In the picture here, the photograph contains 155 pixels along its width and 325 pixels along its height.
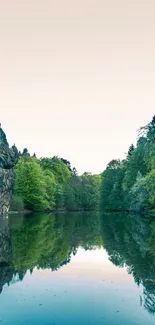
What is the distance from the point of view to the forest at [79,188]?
78.8 m

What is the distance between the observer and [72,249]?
2461 centimetres

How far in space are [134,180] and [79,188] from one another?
41600 millimetres

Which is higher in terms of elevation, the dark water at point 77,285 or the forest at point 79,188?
the forest at point 79,188

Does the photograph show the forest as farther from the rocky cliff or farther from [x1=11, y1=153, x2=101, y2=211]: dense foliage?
the rocky cliff

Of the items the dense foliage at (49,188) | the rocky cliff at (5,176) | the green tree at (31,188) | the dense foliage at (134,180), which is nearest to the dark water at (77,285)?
the dense foliage at (134,180)

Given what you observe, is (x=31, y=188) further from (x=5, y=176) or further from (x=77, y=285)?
(x=77, y=285)

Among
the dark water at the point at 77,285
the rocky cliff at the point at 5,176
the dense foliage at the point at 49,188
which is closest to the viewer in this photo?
the dark water at the point at 77,285

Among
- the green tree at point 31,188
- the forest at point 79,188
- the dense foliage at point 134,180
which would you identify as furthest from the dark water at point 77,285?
Result: the green tree at point 31,188

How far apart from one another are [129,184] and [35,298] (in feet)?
256

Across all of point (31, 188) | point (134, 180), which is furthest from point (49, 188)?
point (134, 180)

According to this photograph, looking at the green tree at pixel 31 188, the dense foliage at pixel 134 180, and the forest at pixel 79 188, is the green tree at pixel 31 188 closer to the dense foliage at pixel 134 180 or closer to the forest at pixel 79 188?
the forest at pixel 79 188

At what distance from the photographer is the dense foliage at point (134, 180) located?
51.5 m

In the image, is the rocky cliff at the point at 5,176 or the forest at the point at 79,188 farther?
the forest at the point at 79,188

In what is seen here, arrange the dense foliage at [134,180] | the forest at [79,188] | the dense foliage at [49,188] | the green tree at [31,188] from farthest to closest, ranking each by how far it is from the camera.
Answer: the dense foliage at [49,188] → the green tree at [31,188] → the forest at [79,188] → the dense foliage at [134,180]
